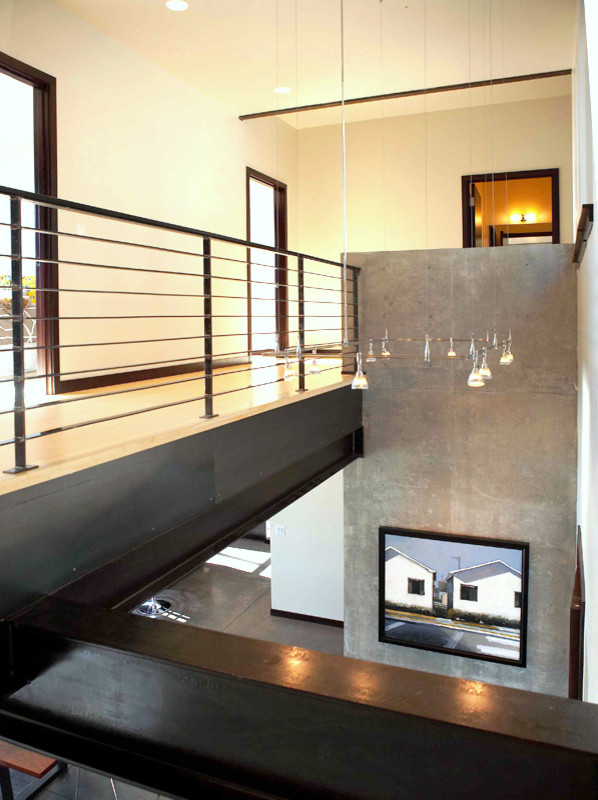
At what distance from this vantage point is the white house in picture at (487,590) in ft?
18.8

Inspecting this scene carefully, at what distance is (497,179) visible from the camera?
24.7ft

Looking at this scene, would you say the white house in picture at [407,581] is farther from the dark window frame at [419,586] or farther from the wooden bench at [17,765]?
the wooden bench at [17,765]

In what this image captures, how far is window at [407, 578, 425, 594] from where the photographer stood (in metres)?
6.04

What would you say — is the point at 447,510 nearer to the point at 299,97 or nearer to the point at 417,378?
the point at 417,378

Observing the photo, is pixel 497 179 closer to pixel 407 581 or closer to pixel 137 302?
pixel 137 302

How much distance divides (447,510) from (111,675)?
4388 mm

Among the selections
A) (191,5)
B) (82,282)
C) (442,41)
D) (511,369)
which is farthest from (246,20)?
(511,369)

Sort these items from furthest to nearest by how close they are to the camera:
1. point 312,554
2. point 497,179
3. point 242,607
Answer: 1. point 242,607
2. point 312,554
3. point 497,179

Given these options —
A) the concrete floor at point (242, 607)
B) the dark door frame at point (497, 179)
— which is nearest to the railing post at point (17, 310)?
the concrete floor at point (242, 607)

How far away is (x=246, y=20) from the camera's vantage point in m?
5.16

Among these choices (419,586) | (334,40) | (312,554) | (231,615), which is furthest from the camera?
(231,615)

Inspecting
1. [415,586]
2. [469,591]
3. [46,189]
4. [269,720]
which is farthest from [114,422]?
[469,591]

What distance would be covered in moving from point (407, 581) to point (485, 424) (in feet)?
5.27

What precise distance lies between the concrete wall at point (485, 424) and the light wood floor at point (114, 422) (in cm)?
96
